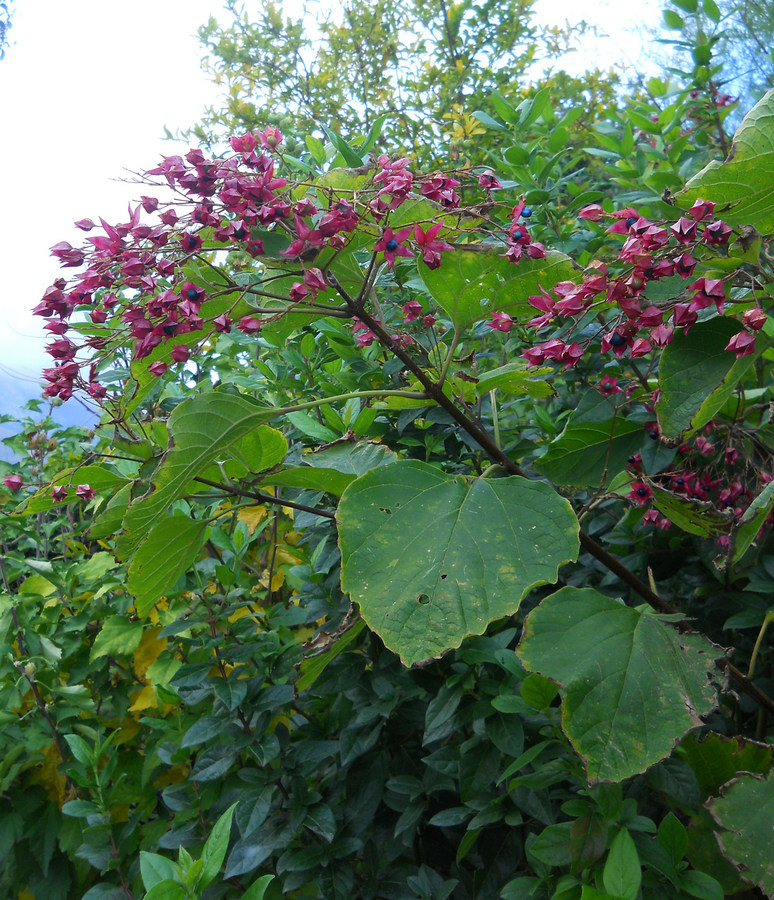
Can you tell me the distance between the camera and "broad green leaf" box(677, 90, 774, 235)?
0.73 meters

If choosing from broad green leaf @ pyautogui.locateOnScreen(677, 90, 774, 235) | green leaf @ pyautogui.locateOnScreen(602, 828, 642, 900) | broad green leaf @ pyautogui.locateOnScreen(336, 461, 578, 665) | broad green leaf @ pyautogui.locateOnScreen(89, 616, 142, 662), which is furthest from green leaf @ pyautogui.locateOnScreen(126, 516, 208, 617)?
broad green leaf @ pyautogui.locateOnScreen(677, 90, 774, 235)

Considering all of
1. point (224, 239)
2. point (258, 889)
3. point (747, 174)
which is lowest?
point (258, 889)

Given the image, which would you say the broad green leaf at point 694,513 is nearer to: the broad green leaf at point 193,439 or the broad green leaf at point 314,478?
the broad green leaf at point 314,478

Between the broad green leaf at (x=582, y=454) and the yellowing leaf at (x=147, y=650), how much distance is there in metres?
0.98

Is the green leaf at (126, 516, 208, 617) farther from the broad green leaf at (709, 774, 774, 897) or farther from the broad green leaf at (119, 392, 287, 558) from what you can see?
the broad green leaf at (709, 774, 774, 897)

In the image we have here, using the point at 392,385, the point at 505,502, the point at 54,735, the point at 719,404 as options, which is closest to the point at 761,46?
the point at 392,385

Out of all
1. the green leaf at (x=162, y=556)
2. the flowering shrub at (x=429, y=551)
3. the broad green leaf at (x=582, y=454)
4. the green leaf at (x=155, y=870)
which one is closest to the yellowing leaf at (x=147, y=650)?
the flowering shrub at (x=429, y=551)

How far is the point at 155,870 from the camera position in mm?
820

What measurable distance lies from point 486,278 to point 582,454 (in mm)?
389

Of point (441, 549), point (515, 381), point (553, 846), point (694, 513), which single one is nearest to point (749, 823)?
point (553, 846)

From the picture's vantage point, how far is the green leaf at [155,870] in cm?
80

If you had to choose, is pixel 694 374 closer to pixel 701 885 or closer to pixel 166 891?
pixel 701 885

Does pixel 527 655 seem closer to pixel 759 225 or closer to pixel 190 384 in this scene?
pixel 759 225

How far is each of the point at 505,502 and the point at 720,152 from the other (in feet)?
5.66
